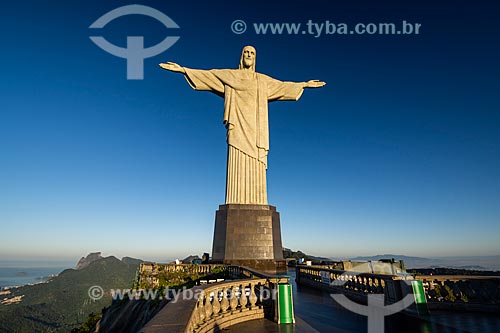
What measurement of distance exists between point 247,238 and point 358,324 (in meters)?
10.1

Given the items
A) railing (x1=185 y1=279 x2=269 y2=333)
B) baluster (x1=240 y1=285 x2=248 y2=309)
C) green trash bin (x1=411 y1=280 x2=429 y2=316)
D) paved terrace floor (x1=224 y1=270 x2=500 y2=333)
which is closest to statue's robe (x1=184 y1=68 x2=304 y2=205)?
railing (x1=185 y1=279 x2=269 y2=333)

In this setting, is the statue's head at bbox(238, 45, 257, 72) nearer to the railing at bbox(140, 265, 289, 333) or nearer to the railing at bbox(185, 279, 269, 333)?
the railing at bbox(140, 265, 289, 333)

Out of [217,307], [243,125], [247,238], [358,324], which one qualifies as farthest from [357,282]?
[243,125]

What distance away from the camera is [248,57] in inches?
745

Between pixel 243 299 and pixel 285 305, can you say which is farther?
pixel 243 299

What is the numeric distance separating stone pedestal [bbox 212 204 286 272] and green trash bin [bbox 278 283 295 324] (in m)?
9.23

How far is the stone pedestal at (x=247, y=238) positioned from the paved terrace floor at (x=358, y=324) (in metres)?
8.12

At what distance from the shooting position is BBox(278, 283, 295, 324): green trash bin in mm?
6316

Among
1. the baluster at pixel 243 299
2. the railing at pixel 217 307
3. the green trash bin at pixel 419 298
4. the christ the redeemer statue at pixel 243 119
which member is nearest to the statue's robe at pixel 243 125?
the christ the redeemer statue at pixel 243 119

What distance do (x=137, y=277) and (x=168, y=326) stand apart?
15057mm

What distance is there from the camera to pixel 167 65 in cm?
1753

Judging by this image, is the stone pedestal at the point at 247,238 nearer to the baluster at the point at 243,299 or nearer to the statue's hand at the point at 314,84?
the baluster at the point at 243,299

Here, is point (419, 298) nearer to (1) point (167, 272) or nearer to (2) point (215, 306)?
(2) point (215, 306)

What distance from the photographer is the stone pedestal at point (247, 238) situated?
15.7m
